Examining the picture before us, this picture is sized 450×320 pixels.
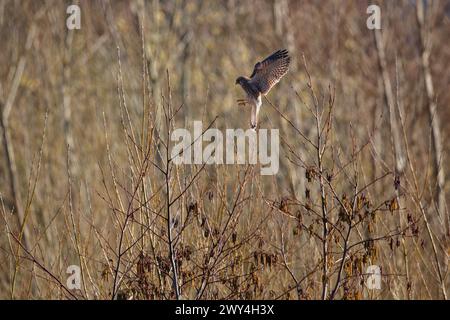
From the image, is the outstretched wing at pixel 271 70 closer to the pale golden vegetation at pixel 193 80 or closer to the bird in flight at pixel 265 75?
the bird in flight at pixel 265 75

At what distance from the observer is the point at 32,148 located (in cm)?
1680

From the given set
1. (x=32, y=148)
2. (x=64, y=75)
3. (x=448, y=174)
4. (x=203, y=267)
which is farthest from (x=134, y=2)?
(x=203, y=267)

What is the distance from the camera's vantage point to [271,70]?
264 inches

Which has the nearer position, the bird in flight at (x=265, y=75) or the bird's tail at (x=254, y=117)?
the bird's tail at (x=254, y=117)

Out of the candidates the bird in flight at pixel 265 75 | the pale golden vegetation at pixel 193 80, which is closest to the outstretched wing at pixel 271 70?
the bird in flight at pixel 265 75

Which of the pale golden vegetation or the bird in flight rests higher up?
the pale golden vegetation

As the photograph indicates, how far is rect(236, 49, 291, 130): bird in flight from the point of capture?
665 centimetres

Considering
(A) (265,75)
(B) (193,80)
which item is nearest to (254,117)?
(A) (265,75)

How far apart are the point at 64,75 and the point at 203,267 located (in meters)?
9.98

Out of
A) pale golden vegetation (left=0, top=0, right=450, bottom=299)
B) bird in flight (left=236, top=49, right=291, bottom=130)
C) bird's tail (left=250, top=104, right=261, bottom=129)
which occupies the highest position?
pale golden vegetation (left=0, top=0, right=450, bottom=299)

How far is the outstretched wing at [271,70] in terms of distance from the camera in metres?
6.68

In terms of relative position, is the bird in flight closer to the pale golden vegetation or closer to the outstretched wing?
the outstretched wing

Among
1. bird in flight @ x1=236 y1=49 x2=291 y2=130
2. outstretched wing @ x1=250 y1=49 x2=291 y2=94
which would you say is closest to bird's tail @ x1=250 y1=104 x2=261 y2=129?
bird in flight @ x1=236 y1=49 x2=291 y2=130
